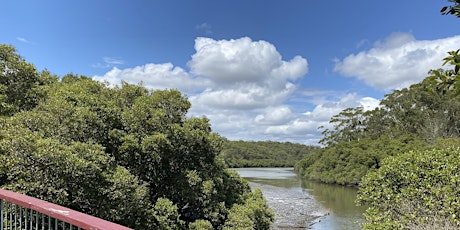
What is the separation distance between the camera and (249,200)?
15.3 m

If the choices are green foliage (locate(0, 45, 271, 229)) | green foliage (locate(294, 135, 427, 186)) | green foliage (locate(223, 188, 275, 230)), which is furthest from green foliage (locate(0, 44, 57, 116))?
green foliage (locate(294, 135, 427, 186))

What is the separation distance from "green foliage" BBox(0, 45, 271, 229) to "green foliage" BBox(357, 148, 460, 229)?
5002 millimetres

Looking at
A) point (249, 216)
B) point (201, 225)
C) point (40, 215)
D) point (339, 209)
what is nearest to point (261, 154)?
point (339, 209)

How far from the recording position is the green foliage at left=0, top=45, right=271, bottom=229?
8320mm

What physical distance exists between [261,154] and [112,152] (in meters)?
88.2

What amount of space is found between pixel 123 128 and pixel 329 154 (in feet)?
131

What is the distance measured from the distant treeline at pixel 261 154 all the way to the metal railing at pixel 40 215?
77.5 m

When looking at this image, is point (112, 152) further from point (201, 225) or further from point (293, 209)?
point (293, 209)

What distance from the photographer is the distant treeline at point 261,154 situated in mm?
88438

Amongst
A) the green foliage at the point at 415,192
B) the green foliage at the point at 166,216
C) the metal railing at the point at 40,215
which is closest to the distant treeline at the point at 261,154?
the green foliage at the point at 166,216

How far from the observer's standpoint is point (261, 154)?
9838 centimetres

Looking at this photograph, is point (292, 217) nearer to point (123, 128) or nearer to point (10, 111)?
point (123, 128)

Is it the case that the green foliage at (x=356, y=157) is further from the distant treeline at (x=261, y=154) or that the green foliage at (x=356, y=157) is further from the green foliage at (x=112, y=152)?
the distant treeline at (x=261, y=154)

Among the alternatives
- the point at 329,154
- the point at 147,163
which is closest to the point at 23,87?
the point at 147,163
